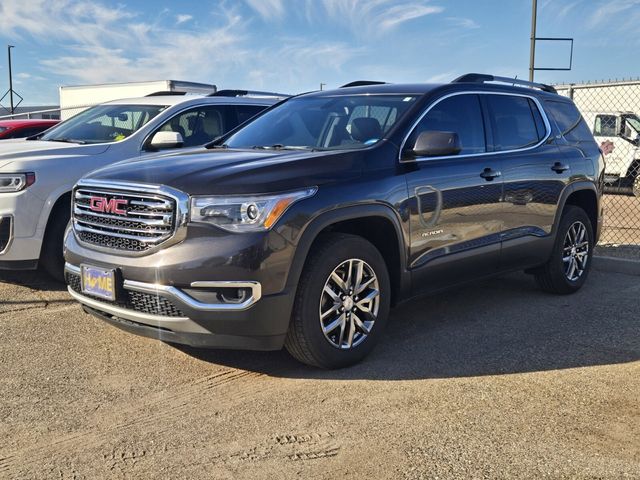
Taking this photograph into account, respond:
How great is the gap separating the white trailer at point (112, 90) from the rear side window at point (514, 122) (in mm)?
8501

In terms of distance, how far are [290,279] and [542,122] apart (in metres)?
3.32

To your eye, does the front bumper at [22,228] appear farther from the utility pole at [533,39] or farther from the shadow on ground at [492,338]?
the utility pole at [533,39]

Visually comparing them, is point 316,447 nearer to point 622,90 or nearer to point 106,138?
point 106,138

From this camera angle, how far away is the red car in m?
12.5

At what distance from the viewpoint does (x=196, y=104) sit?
709 centimetres

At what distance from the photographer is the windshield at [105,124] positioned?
267 inches

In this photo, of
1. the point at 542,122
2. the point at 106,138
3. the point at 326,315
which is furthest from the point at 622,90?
the point at 326,315

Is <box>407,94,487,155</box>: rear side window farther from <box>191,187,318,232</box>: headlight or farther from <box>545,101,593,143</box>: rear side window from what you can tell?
<box>191,187,318,232</box>: headlight

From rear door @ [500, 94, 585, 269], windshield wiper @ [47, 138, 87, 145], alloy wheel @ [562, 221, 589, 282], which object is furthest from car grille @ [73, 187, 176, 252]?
alloy wheel @ [562, 221, 589, 282]

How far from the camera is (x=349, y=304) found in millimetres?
A: 4102

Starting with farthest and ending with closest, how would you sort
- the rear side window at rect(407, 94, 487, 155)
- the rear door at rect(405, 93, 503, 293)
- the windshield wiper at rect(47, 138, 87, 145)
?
the windshield wiper at rect(47, 138, 87, 145)
the rear side window at rect(407, 94, 487, 155)
the rear door at rect(405, 93, 503, 293)

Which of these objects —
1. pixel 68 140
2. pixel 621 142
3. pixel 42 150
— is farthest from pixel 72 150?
pixel 621 142

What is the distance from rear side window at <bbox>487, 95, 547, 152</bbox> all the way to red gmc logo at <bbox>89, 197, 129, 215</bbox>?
2911 millimetres

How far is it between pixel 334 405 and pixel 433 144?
1.81 m
